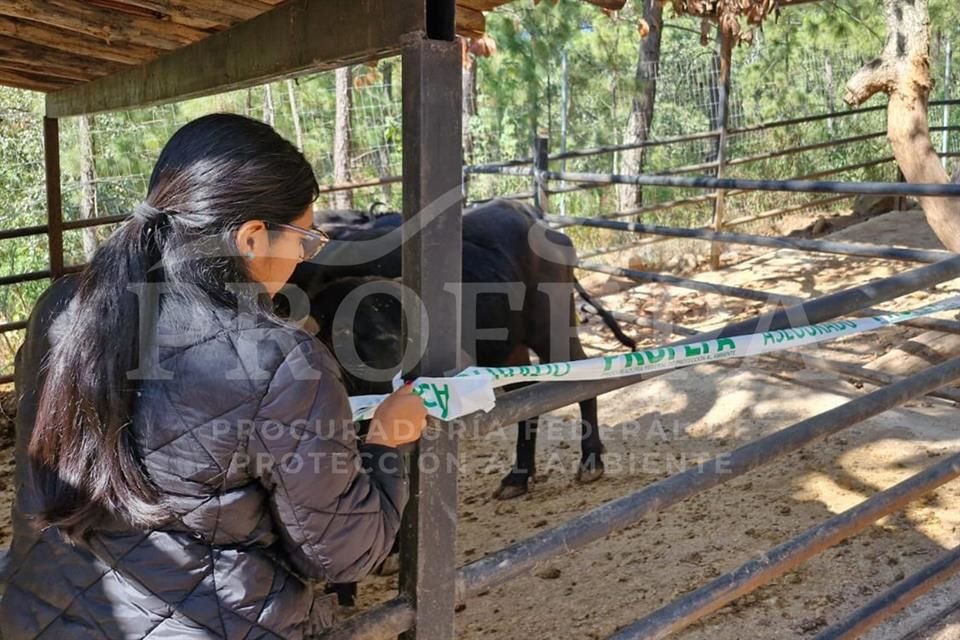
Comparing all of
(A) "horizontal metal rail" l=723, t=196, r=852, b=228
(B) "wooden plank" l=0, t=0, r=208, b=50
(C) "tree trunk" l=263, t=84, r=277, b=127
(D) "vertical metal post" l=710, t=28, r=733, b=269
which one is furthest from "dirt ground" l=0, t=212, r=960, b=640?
(C) "tree trunk" l=263, t=84, r=277, b=127

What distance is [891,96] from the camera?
5859mm

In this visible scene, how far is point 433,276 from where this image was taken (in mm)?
1540

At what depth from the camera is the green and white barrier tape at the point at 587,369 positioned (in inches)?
60.7

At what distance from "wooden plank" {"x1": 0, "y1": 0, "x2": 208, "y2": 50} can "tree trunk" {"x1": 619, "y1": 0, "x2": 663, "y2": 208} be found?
807 cm

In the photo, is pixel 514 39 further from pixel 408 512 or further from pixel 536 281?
pixel 408 512

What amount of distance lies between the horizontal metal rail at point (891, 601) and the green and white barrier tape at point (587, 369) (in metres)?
0.73

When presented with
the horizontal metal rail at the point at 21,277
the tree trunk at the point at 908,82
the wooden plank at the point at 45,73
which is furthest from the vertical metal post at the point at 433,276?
the tree trunk at the point at 908,82

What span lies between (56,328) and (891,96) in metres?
5.79

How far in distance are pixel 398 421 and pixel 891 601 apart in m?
1.66

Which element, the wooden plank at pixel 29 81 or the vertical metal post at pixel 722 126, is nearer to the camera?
the wooden plank at pixel 29 81

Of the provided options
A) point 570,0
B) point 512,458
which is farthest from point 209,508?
point 570,0

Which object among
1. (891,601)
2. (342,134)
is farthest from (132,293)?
(342,134)

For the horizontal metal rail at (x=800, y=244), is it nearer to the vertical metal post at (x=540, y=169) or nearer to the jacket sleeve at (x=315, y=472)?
the vertical metal post at (x=540, y=169)

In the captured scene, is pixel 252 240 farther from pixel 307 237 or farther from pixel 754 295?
pixel 754 295
